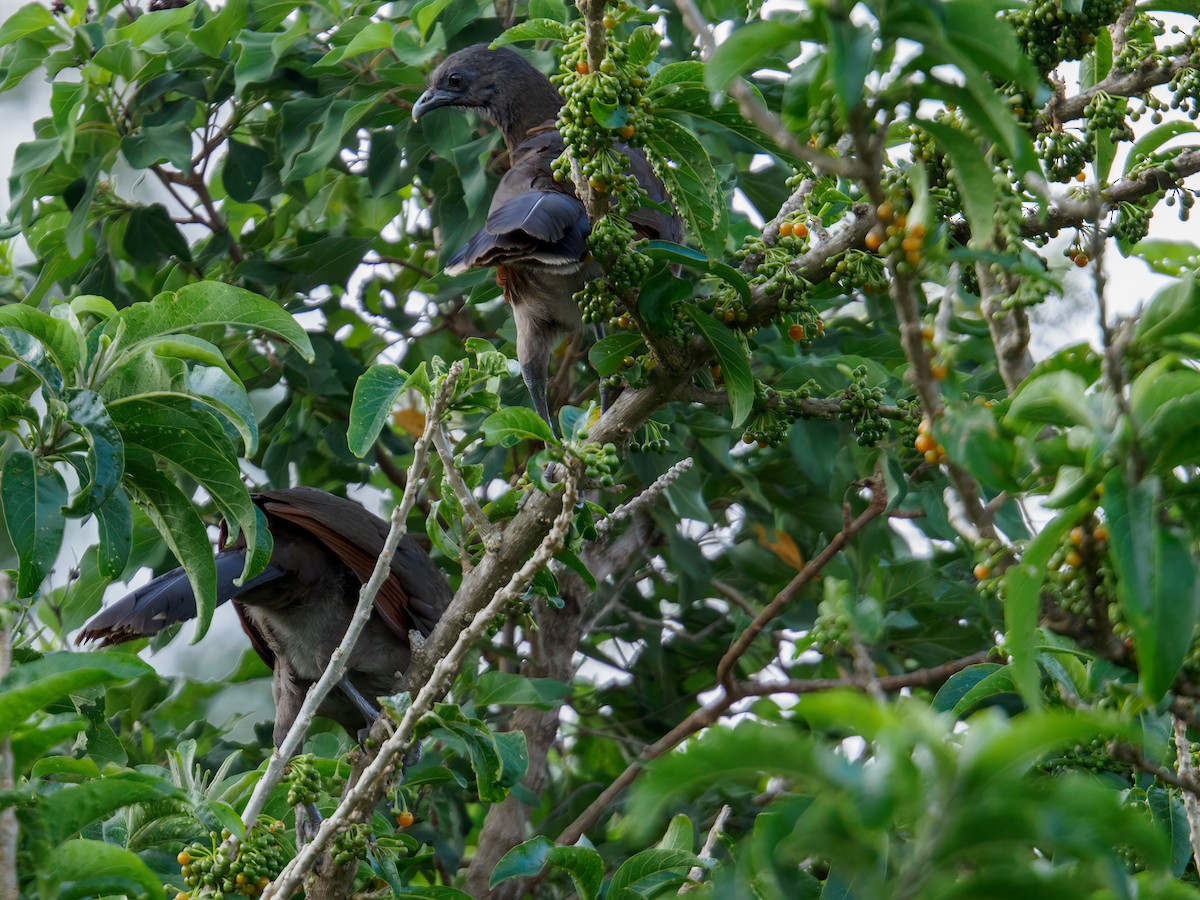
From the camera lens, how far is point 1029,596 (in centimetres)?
143

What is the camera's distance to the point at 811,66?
58.8 inches

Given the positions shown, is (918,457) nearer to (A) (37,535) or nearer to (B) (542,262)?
(B) (542,262)

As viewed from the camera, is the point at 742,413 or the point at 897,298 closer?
the point at 897,298

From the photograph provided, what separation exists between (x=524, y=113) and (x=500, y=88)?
0.13 meters

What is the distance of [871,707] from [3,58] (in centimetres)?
400

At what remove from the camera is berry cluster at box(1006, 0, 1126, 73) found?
219 cm

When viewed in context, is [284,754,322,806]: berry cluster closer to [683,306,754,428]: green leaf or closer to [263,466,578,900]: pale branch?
[263,466,578,900]: pale branch

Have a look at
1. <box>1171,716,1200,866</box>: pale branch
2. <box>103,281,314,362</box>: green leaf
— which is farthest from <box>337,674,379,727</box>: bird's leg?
<box>1171,716,1200,866</box>: pale branch

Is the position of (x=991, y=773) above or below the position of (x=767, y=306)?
above

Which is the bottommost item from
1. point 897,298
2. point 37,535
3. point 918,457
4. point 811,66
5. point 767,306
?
point 918,457

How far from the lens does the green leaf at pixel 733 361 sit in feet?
7.89

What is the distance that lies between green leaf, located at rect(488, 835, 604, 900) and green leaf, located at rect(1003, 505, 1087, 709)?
988 mm

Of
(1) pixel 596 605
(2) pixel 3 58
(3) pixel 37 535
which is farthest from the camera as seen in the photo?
(1) pixel 596 605

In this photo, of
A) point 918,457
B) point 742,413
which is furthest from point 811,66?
point 918,457
